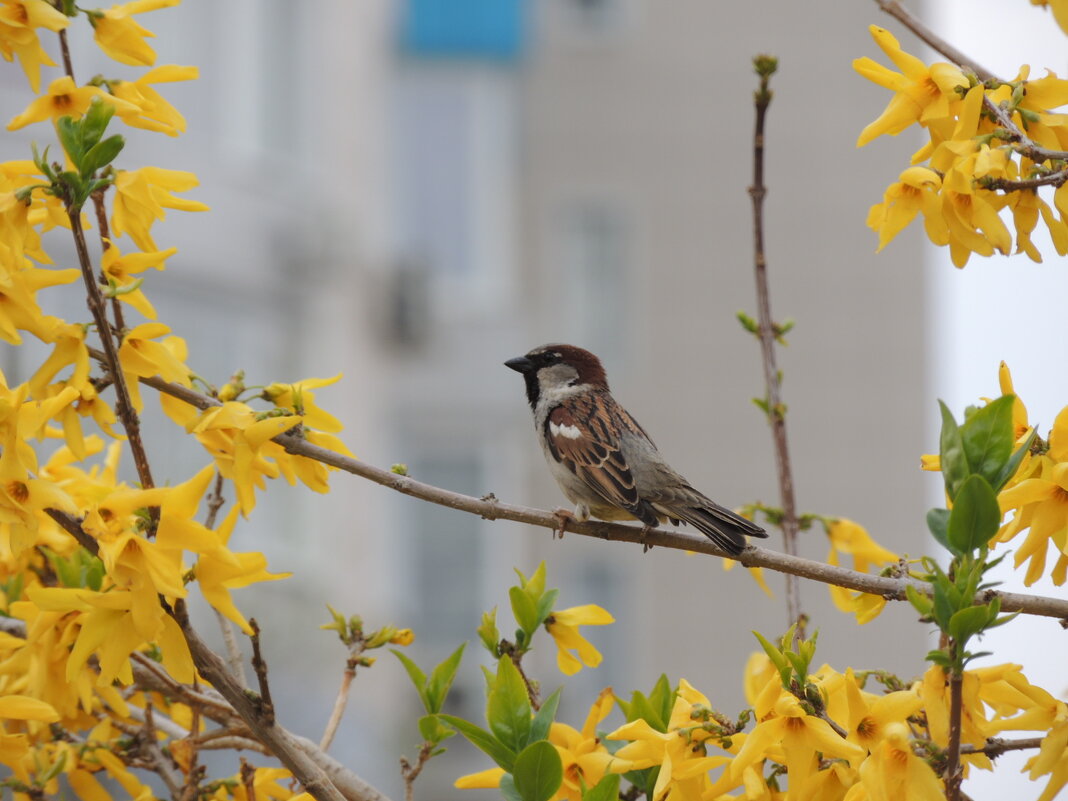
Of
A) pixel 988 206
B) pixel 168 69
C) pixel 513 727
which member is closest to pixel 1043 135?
pixel 988 206

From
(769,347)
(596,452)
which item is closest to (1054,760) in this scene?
(769,347)

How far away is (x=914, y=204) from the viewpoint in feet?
7.38

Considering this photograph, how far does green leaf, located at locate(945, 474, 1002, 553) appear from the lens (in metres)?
1.75

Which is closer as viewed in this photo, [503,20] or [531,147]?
[503,20]

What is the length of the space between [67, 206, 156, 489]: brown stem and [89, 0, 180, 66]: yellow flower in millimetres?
398

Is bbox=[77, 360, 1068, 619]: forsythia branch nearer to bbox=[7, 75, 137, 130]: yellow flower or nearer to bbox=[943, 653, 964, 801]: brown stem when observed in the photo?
bbox=[943, 653, 964, 801]: brown stem

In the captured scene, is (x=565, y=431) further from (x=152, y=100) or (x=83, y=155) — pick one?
(x=83, y=155)

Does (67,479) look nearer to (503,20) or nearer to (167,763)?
(167,763)

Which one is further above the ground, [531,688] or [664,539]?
[664,539]

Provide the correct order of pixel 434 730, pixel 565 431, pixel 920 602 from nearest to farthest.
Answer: pixel 920 602 < pixel 434 730 < pixel 565 431

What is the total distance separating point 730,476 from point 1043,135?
19026 mm

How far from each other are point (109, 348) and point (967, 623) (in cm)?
126

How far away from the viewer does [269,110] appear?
44.1 feet

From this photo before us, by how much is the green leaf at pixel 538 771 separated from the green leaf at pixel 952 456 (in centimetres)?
61
